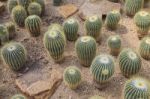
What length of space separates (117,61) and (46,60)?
1.22m

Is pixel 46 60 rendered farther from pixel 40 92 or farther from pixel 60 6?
pixel 60 6

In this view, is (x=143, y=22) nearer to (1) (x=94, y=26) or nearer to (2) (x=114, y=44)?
(2) (x=114, y=44)

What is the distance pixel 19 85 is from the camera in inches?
192

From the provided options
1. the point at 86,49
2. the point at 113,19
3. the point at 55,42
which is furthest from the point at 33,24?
the point at 113,19

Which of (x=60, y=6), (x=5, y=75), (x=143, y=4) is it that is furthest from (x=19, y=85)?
(x=143, y=4)

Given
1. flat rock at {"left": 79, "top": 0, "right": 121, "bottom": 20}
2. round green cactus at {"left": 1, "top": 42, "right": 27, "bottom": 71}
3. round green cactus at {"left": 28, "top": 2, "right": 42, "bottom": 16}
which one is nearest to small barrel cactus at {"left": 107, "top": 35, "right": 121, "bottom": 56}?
flat rock at {"left": 79, "top": 0, "right": 121, "bottom": 20}

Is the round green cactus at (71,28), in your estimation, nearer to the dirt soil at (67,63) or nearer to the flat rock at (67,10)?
the dirt soil at (67,63)

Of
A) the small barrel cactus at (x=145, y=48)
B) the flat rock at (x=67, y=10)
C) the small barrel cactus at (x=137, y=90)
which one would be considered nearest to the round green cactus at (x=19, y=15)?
the flat rock at (x=67, y=10)

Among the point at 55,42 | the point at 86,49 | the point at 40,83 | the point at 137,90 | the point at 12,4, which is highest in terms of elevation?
the point at 12,4

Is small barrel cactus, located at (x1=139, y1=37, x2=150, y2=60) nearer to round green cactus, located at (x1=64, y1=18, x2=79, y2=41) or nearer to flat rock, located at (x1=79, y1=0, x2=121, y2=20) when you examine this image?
round green cactus, located at (x1=64, y1=18, x2=79, y2=41)

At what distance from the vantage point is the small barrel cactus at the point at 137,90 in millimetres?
4098

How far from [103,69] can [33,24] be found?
173 centimetres

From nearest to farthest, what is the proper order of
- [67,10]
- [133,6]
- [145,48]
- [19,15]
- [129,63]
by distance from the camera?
1. [129,63]
2. [145,48]
3. [19,15]
4. [133,6]
5. [67,10]

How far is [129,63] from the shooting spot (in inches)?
184
